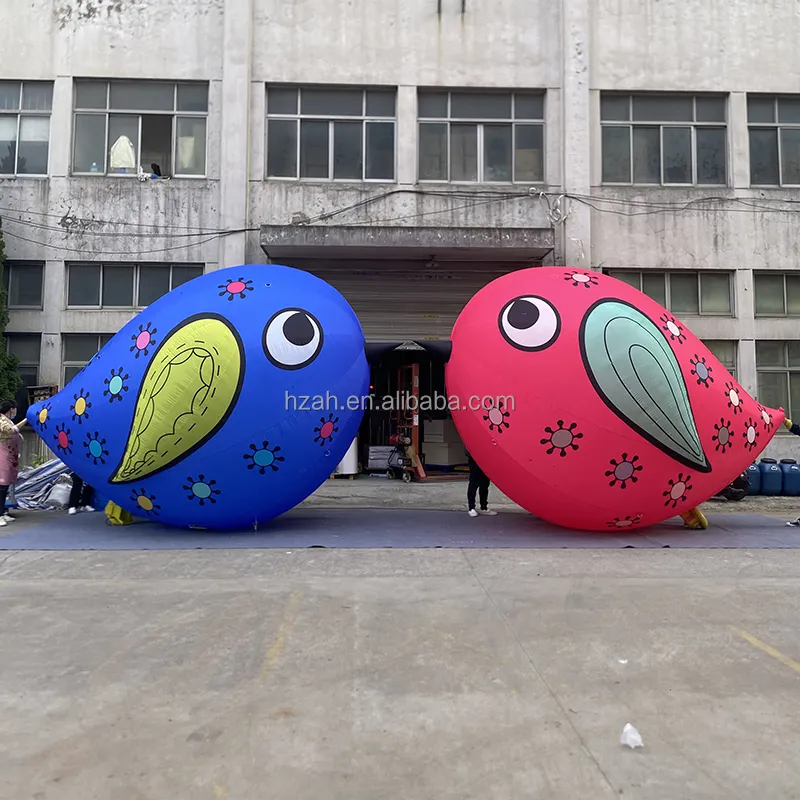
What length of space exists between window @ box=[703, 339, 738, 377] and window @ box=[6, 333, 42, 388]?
15645mm

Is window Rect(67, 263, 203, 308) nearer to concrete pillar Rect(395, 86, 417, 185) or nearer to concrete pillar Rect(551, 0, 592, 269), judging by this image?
concrete pillar Rect(395, 86, 417, 185)

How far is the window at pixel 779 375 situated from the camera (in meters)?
15.8

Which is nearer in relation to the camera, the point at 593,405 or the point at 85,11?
the point at 593,405

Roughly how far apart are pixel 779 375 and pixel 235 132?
13.9 metres

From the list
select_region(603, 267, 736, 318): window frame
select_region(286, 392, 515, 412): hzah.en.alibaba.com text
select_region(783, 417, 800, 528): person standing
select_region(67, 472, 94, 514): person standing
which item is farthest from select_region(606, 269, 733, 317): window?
select_region(67, 472, 94, 514): person standing

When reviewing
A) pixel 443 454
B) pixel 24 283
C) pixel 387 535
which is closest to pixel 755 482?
pixel 443 454

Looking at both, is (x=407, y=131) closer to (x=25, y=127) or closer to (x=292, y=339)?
(x=25, y=127)

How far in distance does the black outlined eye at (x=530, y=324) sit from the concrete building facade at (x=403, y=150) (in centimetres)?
727

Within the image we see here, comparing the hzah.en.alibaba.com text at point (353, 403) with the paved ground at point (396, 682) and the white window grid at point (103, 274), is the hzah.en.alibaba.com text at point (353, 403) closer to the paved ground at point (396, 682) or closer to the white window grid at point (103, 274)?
the paved ground at point (396, 682)

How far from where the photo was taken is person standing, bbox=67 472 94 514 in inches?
404

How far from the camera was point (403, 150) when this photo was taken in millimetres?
15242

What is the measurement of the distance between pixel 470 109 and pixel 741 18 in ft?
22.3

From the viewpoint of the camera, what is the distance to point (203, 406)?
23.9 ft

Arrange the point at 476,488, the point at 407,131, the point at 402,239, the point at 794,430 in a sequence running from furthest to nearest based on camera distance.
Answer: the point at 407,131 < the point at 402,239 < the point at 476,488 < the point at 794,430
